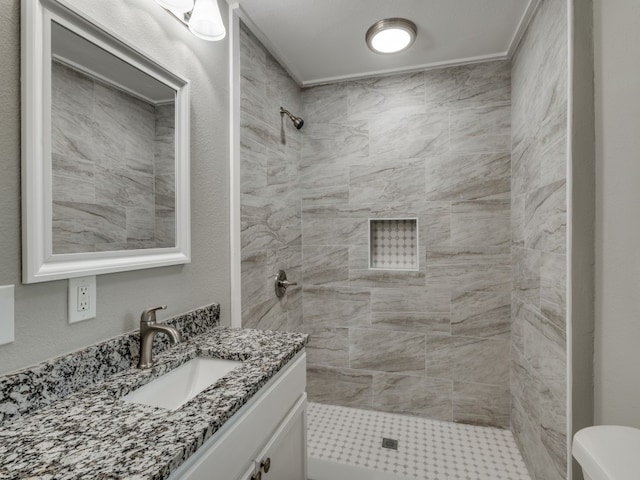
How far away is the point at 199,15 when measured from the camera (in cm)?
125

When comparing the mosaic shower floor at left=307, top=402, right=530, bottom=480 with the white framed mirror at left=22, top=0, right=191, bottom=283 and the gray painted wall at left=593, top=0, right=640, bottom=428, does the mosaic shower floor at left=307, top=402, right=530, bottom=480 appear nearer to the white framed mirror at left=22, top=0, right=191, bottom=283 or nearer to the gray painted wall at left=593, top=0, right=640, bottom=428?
the gray painted wall at left=593, top=0, right=640, bottom=428

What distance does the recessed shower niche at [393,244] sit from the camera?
233 centimetres

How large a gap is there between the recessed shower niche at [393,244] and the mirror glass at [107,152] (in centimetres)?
150

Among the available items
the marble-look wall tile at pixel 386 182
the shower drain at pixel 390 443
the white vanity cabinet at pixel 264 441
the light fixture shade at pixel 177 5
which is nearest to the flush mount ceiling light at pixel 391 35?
the marble-look wall tile at pixel 386 182

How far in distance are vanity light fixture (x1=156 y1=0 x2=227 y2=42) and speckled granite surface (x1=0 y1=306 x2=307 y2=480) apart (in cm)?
124

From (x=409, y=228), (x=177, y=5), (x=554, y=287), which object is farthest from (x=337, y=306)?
(x=177, y=5)

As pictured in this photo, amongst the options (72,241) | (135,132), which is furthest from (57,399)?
(135,132)

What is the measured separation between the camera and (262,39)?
6.26 ft

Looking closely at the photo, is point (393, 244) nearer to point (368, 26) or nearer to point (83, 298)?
point (368, 26)

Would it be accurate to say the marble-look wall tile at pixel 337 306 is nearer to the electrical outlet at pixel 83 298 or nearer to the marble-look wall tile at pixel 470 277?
the marble-look wall tile at pixel 470 277

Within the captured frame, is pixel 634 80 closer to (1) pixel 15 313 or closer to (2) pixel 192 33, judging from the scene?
(2) pixel 192 33

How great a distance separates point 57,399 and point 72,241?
1.35 feet

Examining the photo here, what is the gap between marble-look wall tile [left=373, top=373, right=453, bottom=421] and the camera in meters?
2.23

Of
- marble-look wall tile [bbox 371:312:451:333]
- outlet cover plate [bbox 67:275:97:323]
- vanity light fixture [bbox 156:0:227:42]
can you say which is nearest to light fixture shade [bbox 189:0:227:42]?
vanity light fixture [bbox 156:0:227:42]
